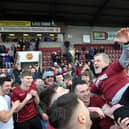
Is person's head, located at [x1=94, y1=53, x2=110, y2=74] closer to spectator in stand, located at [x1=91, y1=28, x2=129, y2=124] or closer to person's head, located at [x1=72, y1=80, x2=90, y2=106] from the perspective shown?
spectator in stand, located at [x1=91, y1=28, x2=129, y2=124]

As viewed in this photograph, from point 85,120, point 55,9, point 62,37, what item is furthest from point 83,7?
point 85,120

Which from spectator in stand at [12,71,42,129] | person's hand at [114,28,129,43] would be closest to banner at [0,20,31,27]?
spectator in stand at [12,71,42,129]

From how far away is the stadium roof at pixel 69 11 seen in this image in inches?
569

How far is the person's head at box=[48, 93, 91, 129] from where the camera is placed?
127 centimetres

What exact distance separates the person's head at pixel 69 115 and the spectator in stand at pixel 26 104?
8.13ft

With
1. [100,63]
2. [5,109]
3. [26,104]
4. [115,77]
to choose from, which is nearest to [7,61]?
[26,104]

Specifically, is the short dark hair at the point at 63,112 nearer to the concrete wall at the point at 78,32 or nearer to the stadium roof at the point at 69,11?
the stadium roof at the point at 69,11

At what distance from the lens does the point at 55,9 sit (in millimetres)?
15164

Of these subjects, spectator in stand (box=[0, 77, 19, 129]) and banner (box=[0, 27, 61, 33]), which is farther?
banner (box=[0, 27, 61, 33])

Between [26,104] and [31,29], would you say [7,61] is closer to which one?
[31,29]

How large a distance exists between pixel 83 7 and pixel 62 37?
276cm

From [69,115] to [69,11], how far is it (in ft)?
47.9

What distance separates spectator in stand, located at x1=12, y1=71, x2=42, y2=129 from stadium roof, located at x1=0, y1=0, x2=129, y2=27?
10915mm

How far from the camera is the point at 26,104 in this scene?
398 centimetres
